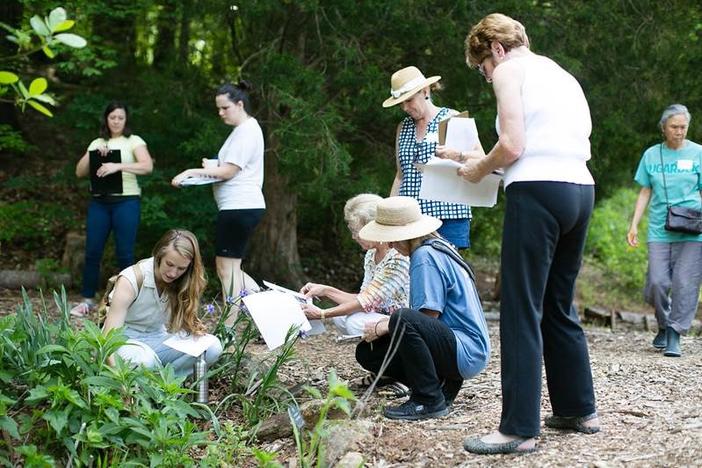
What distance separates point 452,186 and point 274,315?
961 mm

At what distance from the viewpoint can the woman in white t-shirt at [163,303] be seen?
418 centimetres

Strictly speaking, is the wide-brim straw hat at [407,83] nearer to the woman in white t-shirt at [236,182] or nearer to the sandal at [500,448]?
the woman in white t-shirt at [236,182]

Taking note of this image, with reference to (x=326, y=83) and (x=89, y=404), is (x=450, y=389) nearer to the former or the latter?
(x=89, y=404)

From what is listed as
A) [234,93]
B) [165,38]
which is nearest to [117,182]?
[234,93]

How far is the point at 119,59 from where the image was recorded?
9828 mm

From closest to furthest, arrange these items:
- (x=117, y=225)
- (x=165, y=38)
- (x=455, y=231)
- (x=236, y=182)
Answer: (x=455, y=231)
(x=236, y=182)
(x=117, y=225)
(x=165, y=38)

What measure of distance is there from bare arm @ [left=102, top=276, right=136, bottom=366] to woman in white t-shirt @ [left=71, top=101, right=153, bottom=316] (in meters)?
2.74

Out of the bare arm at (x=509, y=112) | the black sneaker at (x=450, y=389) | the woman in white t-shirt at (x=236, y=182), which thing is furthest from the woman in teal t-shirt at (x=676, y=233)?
the bare arm at (x=509, y=112)

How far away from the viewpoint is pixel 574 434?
12.3 ft

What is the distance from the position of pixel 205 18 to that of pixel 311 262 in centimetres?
311

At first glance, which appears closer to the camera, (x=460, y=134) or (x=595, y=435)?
(x=595, y=435)

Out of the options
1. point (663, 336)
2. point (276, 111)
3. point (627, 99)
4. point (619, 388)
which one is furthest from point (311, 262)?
point (619, 388)

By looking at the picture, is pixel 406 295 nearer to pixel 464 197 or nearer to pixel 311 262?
pixel 464 197

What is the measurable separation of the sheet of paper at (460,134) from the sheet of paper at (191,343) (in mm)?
1409
